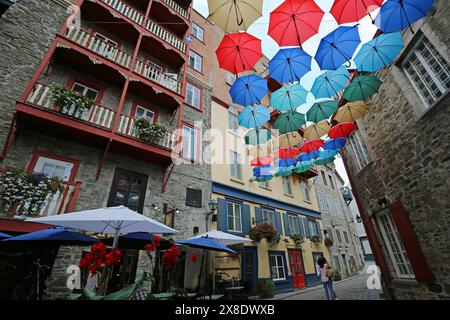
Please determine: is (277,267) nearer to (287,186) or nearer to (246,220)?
(246,220)

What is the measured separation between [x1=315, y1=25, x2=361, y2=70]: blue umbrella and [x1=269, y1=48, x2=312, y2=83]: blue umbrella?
40 centimetres

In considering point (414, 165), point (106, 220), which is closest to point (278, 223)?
point (414, 165)

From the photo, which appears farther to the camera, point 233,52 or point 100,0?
point 100,0

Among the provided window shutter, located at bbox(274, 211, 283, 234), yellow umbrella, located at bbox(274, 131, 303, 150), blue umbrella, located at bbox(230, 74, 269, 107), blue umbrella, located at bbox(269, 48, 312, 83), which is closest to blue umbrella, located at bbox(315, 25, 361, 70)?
blue umbrella, located at bbox(269, 48, 312, 83)

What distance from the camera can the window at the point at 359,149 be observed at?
9.06m

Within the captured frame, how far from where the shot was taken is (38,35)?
26.2 feet

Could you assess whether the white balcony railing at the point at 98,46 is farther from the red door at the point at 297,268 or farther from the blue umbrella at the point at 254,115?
the red door at the point at 297,268

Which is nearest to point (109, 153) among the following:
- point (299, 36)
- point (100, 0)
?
point (100, 0)

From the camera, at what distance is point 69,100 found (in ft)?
22.6

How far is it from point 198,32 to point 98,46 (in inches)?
373

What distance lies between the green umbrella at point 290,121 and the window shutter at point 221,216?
5.18m

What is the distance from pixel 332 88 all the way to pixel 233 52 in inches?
145

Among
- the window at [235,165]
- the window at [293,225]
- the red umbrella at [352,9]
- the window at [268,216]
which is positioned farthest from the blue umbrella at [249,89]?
the window at [293,225]
